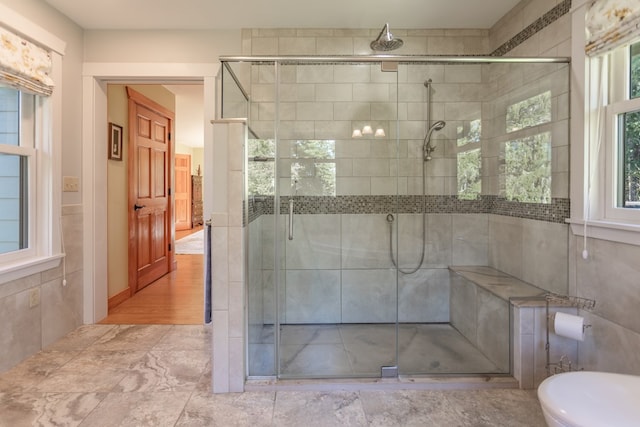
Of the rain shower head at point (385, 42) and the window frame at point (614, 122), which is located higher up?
the rain shower head at point (385, 42)

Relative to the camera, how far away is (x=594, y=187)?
6.56 feet

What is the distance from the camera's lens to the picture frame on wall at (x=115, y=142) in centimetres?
340

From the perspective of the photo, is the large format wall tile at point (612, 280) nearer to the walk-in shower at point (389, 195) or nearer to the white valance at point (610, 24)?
the walk-in shower at point (389, 195)

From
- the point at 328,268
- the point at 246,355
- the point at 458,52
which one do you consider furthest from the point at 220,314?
the point at 458,52

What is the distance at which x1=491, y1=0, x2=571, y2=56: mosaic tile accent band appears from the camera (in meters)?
2.17

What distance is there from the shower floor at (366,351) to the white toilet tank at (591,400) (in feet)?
3.03

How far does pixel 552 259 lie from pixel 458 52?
73.9 inches

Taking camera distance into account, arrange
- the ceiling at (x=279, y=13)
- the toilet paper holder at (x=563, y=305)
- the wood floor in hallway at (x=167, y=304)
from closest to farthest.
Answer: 1. the toilet paper holder at (x=563, y=305)
2. the ceiling at (x=279, y=13)
3. the wood floor in hallway at (x=167, y=304)

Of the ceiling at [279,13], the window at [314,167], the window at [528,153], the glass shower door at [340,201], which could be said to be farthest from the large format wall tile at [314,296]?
the ceiling at [279,13]

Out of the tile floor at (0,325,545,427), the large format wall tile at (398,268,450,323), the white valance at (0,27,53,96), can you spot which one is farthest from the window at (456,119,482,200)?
the white valance at (0,27,53,96)

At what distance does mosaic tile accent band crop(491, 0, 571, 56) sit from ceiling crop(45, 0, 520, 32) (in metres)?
0.23

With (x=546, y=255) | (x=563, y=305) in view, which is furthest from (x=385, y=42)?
(x=563, y=305)

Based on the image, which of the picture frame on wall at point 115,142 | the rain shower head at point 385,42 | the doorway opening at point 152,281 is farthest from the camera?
the picture frame on wall at point 115,142

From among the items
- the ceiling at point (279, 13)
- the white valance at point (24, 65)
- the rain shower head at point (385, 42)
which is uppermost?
the ceiling at point (279, 13)
